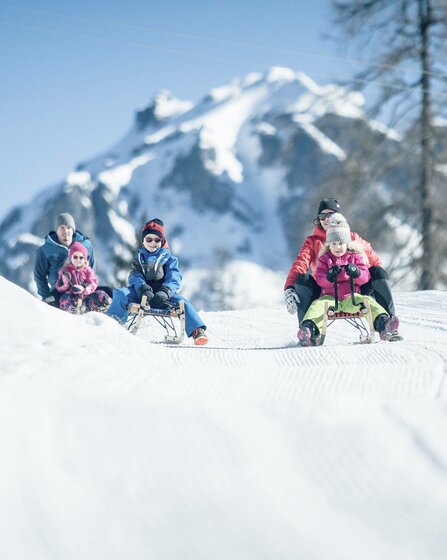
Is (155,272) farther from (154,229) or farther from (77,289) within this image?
(77,289)

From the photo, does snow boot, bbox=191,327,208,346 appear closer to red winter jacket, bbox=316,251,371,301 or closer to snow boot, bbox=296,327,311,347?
snow boot, bbox=296,327,311,347

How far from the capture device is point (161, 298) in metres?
5.82

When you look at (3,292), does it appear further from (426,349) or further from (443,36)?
(443,36)

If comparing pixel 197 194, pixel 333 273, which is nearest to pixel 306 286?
pixel 333 273

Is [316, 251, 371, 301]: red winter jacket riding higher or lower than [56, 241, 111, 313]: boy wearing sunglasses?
higher

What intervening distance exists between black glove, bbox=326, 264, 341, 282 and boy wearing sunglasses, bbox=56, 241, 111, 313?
92.3 inches

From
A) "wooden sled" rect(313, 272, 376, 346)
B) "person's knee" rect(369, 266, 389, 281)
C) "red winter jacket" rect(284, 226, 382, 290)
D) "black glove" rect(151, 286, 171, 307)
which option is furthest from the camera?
"black glove" rect(151, 286, 171, 307)

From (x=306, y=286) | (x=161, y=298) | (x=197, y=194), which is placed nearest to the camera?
(x=306, y=286)

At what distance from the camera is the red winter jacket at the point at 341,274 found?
5320 millimetres

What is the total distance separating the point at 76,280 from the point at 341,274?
2750 mm

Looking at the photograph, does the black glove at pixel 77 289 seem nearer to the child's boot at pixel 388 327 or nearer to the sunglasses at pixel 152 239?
the sunglasses at pixel 152 239

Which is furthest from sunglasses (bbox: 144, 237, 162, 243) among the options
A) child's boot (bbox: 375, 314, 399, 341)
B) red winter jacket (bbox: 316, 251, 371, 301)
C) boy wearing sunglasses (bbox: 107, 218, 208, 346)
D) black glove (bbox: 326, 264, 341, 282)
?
child's boot (bbox: 375, 314, 399, 341)

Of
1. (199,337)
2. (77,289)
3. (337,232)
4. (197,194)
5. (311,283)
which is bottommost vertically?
(197,194)

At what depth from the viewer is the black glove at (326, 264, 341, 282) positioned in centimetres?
525
